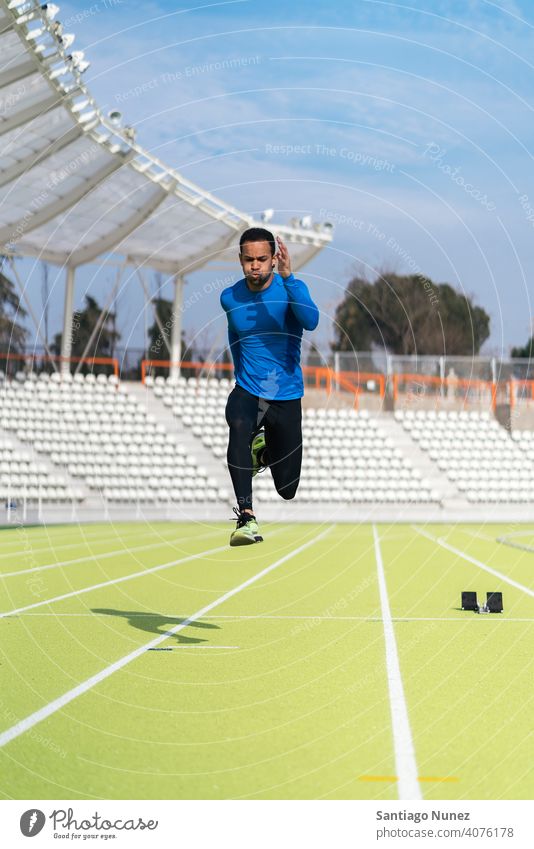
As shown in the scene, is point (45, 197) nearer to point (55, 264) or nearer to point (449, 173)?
point (55, 264)

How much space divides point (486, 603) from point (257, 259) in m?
5.50

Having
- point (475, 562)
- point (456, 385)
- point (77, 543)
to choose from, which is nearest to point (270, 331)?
point (475, 562)

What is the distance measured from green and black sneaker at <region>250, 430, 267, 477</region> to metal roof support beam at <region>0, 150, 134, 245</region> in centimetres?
2666

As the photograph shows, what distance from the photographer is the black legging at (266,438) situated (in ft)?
26.9

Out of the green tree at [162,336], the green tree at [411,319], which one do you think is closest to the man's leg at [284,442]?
the green tree at [411,319]

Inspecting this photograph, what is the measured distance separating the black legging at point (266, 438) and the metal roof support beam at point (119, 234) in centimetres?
3005

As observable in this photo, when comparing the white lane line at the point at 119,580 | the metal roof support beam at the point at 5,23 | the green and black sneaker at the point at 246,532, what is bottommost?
the white lane line at the point at 119,580

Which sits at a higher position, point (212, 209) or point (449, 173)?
point (212, 209)

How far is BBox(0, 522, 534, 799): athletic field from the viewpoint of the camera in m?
5.06

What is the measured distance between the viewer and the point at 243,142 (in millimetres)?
10266

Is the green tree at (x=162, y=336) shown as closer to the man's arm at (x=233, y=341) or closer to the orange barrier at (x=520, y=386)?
the orange barrier at (x=520, y=386)

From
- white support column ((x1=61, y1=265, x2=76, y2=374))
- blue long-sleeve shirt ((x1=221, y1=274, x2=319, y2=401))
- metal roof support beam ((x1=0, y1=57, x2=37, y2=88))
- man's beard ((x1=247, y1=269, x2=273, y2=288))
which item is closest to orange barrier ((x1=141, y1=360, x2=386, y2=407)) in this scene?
white support column ((x1=61, y1=265, x2=76, y2=374))

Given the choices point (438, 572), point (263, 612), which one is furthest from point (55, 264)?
point (263, 612)
